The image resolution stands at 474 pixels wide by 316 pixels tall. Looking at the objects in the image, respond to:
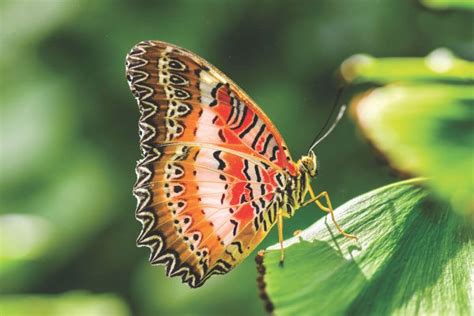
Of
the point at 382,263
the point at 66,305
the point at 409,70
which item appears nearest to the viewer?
the point at 382,263

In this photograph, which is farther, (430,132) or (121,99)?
(121,99)

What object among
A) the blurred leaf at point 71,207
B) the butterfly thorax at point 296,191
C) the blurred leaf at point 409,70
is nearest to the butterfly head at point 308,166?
the butterfly thorax at point 296,191

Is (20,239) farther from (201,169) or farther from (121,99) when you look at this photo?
(121,99)

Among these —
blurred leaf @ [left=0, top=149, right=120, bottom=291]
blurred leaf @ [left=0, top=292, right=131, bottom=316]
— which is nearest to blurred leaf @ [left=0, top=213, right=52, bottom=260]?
blurred leaf @ [left=0, top=292, right=131, bottom=316]

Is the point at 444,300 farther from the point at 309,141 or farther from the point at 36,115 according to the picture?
the point at 36,115

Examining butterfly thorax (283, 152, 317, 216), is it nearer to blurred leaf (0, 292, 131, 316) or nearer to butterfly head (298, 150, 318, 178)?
butterfly head (298, 150, 318, 178)

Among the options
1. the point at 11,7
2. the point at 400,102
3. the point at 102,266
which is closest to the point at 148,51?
the point at 400,102

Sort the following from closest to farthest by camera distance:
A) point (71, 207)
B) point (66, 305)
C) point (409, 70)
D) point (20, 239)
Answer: point (409, 70) < point (20, 239) < point (66, 305) < point (71, 207)

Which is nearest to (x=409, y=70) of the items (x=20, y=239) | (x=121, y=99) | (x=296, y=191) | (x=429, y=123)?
(x=429, y=123)
